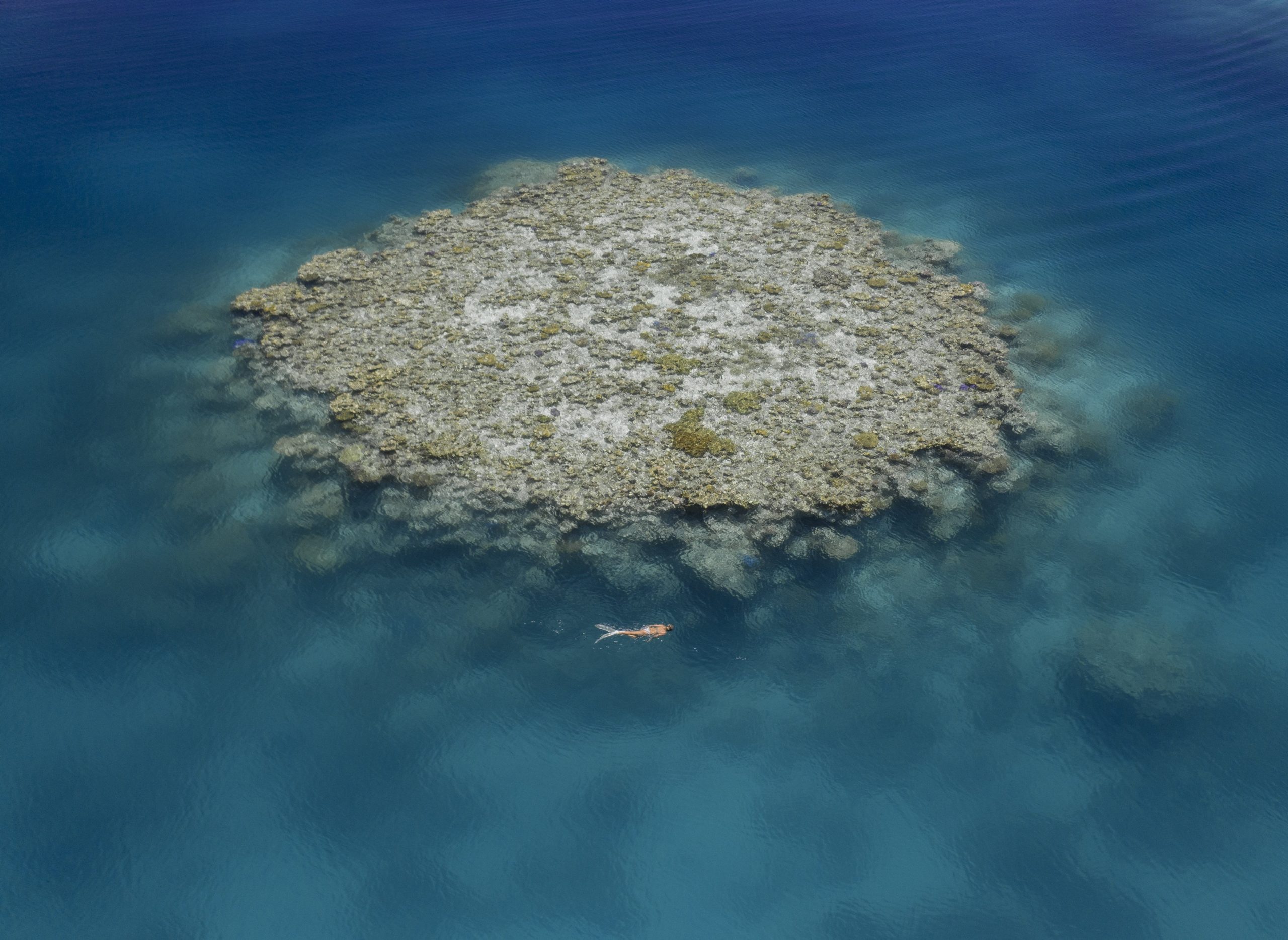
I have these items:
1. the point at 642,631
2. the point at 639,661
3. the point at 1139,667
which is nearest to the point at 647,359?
the point at 642,631

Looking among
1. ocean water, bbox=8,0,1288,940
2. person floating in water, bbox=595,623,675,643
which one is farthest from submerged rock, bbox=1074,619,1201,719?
person floating in water, bbox=595,623,675,643

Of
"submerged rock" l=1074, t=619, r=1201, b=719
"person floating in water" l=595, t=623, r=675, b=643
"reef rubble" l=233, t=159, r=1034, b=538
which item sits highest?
"reef rubble" l=233, t=159, r=1034, b=538

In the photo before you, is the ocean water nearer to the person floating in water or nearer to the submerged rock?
the submerged rock

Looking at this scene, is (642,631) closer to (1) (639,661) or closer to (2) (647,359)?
(1) (639,661)

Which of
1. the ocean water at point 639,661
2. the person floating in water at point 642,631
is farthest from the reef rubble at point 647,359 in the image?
the person floating in water at point 642,631

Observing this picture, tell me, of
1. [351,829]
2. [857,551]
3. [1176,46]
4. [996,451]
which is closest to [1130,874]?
[857,551]

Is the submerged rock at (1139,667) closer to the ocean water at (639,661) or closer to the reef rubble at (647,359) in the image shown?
the ocean water at (639,661)
